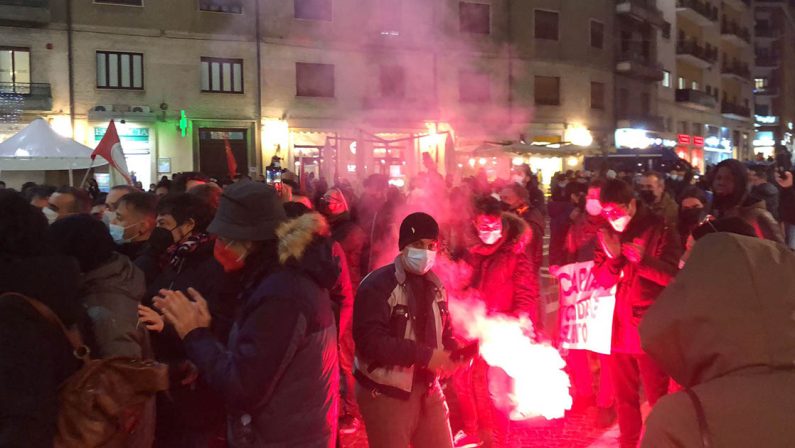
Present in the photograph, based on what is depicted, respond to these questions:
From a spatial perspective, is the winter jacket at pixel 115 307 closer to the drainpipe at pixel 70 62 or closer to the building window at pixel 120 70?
the drainpipe at pixel 70 62

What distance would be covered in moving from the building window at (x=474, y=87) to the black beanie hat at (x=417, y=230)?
20.8m

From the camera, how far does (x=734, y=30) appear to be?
45.6 meters

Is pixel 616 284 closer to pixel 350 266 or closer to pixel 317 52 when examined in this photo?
pixel 350 266

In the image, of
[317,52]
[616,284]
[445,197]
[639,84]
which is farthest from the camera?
[639,84]

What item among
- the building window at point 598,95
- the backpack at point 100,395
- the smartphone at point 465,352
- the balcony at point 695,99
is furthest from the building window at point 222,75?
the balcony at point 695,99

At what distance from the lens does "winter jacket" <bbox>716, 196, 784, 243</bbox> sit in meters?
4.30

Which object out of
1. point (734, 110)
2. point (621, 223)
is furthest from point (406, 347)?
point (734, 110)

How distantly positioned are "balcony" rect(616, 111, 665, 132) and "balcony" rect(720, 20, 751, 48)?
1482 cm

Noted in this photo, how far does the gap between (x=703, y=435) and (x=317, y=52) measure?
24178 millimetres

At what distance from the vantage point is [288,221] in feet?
8.62

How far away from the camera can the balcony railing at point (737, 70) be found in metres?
45.7

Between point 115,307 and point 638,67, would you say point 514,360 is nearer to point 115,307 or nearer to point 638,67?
point 115,307

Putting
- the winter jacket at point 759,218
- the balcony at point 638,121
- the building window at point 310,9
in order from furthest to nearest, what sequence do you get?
the balcony at point 638,121
the building window at point 310,9
the winter jacket at point 759,218

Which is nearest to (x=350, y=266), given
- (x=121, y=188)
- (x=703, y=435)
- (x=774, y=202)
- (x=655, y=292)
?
(x=121, y=188)
